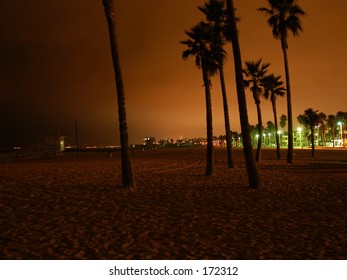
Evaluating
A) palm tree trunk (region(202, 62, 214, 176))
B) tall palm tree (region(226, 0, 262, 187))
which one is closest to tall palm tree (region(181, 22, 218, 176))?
palm tree trunk (region(202, 62, 214, 176))

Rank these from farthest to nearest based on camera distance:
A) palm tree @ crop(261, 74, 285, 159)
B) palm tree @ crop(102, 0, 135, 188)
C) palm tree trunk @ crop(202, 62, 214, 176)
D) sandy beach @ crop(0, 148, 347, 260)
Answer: palm tree @ crop(261, 74, 285, 159)
palm tree trunk @ crop(202, 62, 214, 176)
palm tree @ crop(102, 0, 135, 188)
sandy beach @ crop(0, 148, 347, 260)

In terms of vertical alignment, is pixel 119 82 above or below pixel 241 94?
above

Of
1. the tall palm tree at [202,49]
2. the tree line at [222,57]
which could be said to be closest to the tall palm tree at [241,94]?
the tree line at [222,57]

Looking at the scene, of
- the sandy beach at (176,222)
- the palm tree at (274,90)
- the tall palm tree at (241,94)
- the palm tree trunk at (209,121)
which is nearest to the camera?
the sandy beach at (176,222)

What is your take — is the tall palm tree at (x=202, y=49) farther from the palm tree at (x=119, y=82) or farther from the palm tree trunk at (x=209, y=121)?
the palm tree at (x=119, y=82)

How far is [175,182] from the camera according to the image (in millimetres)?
19562

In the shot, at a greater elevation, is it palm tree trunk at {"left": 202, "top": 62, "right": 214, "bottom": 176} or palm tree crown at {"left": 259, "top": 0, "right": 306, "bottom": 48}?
palm tree crown at {"left": 259, "top": 0, "right": 306, "bottom": 48}

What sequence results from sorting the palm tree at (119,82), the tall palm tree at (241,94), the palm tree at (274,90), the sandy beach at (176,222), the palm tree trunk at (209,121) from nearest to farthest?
the sandy beach at (176,222)
the palm tree at (119,82)
the tall palm tree at (241,94)
the palm tree trunk at (209,121)
the palm tree at (274,90)

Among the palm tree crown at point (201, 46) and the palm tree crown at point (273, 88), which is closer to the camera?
the palm tree crown at point (201, 46)

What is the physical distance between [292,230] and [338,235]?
98 cm

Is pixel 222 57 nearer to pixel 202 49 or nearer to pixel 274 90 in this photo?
pixel 202 49

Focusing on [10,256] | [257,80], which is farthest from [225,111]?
[10,256]

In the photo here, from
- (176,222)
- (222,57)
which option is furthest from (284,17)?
(176,222)

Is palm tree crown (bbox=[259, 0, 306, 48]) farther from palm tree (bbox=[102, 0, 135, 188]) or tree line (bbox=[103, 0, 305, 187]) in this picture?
palm tree (bbox=[102, 0, 135, 188])
